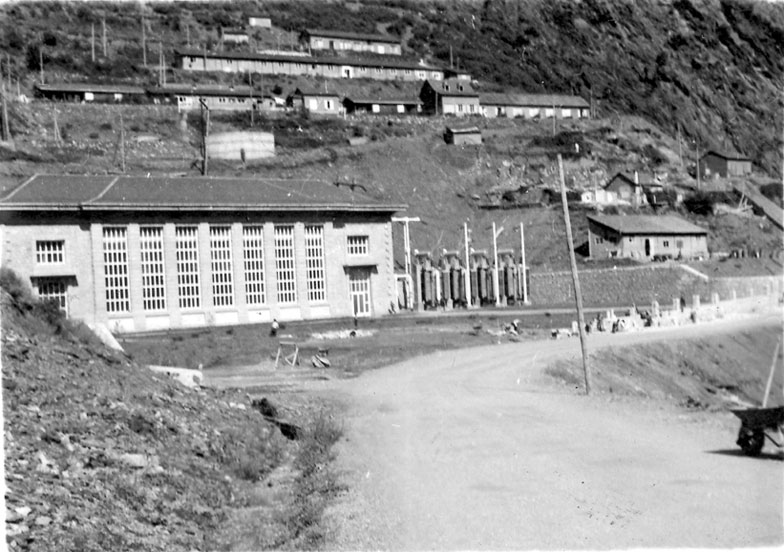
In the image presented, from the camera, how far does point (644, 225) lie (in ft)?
235

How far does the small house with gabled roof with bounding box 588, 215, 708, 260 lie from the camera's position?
7062cm

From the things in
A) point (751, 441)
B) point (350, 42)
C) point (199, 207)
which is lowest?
point (751, 441)

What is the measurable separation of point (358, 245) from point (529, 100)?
7224 centimetres

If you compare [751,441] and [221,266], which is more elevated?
[221,266]

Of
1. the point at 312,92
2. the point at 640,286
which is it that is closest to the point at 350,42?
the point at 312,92

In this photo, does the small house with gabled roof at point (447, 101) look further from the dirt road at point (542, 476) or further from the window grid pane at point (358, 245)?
the dirt road at point (542, 476)

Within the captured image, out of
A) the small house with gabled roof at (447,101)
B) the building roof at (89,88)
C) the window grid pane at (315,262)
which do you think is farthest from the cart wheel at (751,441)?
the small house with gabled roof at (447,101)

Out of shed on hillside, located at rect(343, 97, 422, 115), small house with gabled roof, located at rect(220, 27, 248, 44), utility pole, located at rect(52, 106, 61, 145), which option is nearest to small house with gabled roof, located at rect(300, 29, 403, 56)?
small house with gabled roof, located at rect(220, 27, 248, 44)

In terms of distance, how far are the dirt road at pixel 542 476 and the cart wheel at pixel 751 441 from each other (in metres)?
0.21

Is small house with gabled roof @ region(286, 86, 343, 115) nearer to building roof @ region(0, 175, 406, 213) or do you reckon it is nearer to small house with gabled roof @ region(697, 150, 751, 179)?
small house with gabled roof @ region(697, 150, 751, 179)

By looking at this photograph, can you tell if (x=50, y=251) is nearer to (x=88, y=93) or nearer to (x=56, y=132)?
(x=56, y=132)

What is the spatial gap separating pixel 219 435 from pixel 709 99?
132m

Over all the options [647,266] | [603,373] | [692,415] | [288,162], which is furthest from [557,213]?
[692,415]

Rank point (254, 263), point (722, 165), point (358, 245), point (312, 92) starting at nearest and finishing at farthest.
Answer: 1. point (254, 263)
2. point (358, 245)
3. point (722, 165)
4. point (312, 92)
